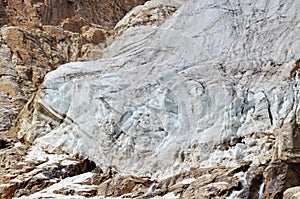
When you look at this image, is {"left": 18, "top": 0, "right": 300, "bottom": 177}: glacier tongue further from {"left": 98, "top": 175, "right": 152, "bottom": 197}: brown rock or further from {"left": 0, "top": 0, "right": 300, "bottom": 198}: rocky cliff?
{"left": 98, "top": 175, "right": 152, "bottom": 197}: brown rock

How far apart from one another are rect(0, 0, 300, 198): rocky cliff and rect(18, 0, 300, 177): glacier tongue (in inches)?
1.6

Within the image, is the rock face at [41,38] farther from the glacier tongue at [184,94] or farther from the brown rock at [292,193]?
the brown rock at [292,193]

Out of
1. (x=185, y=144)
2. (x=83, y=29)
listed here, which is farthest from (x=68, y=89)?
(x=83, y=29)

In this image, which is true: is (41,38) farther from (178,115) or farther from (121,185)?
(121,185)

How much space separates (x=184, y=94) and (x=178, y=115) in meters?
0.87

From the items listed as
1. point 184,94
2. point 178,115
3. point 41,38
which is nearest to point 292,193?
point 178,115

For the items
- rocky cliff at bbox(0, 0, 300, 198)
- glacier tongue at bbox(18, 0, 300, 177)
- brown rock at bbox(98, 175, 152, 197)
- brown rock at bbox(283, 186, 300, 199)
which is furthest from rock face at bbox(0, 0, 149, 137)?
brown rock at bbox(283, 186, 300, 199)

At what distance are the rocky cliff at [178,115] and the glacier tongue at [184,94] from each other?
0.13 ft

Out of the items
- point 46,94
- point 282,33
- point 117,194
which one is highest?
point 282,33

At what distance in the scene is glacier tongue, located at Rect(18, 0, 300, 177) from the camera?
20391mm

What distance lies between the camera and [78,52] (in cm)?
3469

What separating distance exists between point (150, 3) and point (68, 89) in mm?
7415

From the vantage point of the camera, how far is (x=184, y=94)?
22453mm

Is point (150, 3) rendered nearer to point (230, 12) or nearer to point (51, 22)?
point (230, 12)
